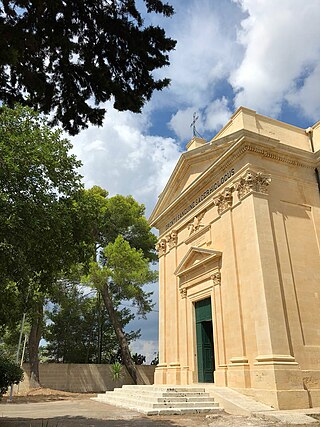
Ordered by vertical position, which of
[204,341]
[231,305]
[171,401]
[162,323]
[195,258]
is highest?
[195,258]

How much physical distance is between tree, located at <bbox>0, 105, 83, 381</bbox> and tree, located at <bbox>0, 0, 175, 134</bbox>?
11.2 ft

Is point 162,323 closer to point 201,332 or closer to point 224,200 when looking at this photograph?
point 201,332

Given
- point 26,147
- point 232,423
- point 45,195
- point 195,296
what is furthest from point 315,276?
point 26,147

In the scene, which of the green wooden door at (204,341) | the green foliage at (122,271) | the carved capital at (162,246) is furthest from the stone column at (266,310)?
the green foliage at (122,271)

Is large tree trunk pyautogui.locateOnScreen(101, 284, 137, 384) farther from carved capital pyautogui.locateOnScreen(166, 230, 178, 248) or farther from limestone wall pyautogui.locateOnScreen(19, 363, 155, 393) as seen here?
carved capital pyautogui.locateOnScreen(166, 230, 178, 248)

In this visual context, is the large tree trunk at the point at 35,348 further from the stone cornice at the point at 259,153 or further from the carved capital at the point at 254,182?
the carved capital at the point at 254,182

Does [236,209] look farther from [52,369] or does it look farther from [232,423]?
[52,369]

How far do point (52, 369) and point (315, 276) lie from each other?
15666 millimetres

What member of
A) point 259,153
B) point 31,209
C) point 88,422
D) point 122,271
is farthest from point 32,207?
point 122,271

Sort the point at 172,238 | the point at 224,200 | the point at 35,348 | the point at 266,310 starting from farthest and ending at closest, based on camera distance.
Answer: the point at 35,348 → the point at 172,238 → the point at 224,200 → the point at 266,310

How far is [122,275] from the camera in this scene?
67.0 feet

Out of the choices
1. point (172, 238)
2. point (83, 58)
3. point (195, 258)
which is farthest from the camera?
point (172, 238)

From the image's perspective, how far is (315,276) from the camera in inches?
449

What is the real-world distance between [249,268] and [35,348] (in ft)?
47.8
